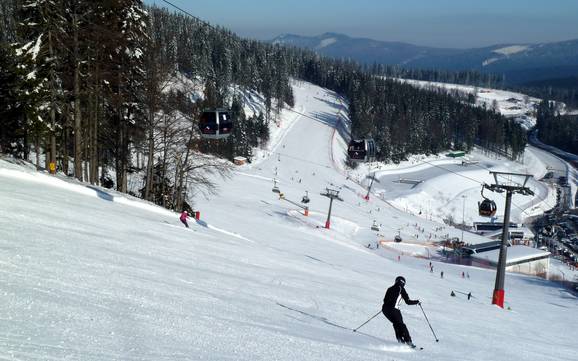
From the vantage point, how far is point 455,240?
6097 cm

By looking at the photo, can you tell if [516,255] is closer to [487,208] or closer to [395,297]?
[487,208]

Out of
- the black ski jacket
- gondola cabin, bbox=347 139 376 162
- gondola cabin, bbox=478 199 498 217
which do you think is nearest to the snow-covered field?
the black ski jacket

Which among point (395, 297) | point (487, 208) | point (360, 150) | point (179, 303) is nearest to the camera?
point (179, 303)

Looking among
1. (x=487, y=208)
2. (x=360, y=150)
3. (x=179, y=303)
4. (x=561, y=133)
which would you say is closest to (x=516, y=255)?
(x=360, y=150)

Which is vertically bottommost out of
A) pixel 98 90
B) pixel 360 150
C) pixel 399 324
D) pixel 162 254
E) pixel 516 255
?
pixel 516 255

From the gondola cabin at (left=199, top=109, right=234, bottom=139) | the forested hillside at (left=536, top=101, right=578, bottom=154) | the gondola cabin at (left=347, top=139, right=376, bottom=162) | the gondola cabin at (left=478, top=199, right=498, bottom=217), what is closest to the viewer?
the gondola cabin at (left=199, top=109, right=234, bottom=139)

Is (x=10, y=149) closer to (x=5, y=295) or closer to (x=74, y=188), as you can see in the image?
(x=74, y=188)

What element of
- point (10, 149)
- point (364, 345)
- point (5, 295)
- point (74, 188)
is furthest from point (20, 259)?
point (10, 149)

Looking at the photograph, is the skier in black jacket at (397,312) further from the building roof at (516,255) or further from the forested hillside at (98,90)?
the building roof at (516,255)

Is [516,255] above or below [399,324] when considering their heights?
below

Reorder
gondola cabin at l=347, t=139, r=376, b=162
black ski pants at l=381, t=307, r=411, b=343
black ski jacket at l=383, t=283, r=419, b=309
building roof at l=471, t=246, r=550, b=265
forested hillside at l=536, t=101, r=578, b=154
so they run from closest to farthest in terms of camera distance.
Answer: black ski pants at l=381, t=307, r=411, b=343 < black ski jacket at l=383, t=283, r=419, b=309 < gondola cabin at l=347, t=139, r=376, b=162 < building roof at l=471, t=246, r=550, b=265 < forested hillside at l=536, t=101, r=578, b=154

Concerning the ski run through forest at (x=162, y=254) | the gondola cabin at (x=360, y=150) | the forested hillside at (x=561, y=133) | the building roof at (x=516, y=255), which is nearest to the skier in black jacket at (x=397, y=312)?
the ski run through forest at (x=162, y=254)

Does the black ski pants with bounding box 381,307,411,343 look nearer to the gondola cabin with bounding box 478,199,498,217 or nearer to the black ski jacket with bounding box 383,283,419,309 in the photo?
the black ski jacket with bounding box 383,283,419,309

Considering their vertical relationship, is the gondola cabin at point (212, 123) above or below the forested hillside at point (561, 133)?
below
